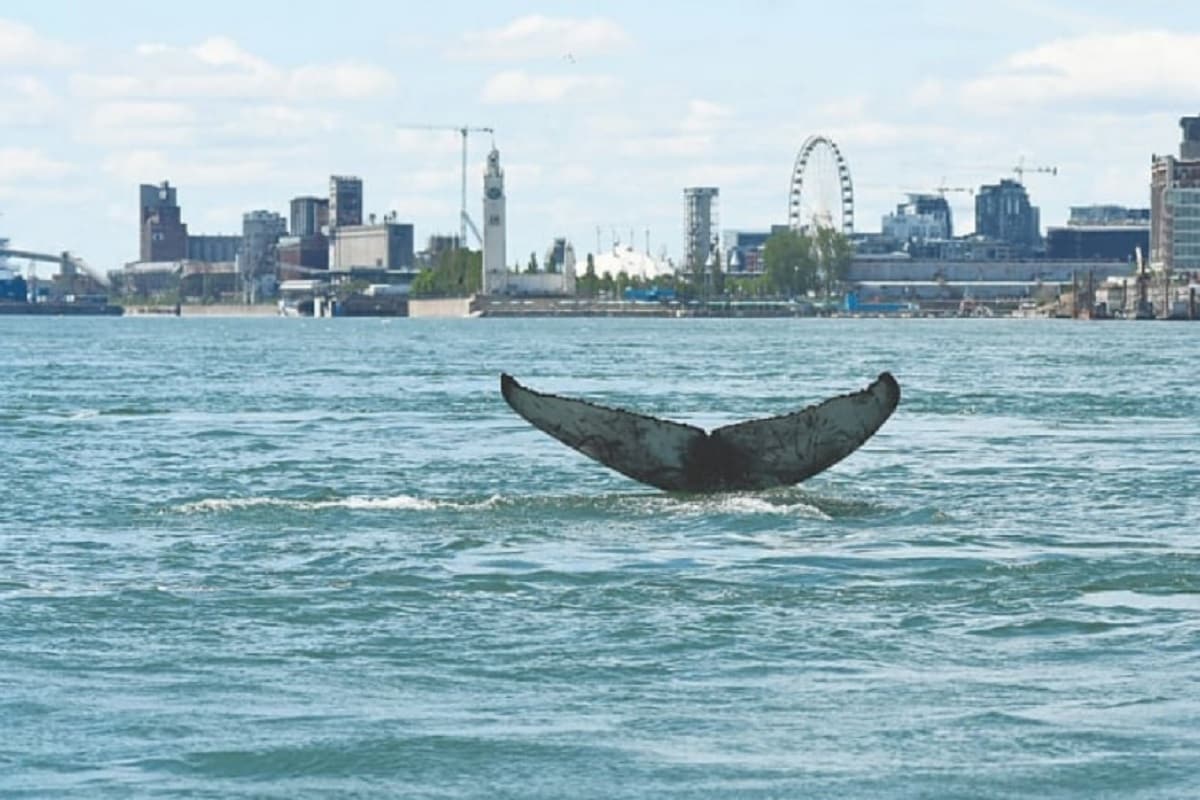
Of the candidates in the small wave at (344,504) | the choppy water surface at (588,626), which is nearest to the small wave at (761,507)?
the choppy water surface at (588,626)

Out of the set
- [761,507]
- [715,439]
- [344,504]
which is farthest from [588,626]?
[344,504]

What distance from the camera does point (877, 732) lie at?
20281 millimetres

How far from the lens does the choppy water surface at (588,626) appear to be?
1941 cm

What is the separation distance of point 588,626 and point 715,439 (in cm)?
1040

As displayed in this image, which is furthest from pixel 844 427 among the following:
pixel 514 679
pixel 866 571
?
pixel 514 679

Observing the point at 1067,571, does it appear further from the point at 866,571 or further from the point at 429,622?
the point at 429,622

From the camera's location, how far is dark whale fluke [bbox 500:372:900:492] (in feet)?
113

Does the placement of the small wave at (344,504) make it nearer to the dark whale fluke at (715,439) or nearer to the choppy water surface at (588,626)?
the choppy water surface at (588,626)

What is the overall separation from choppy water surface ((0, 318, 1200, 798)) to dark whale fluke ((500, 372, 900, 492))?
1.66ft

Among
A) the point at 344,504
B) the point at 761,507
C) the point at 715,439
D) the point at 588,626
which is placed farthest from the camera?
the point at 344,504

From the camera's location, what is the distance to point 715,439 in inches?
1401

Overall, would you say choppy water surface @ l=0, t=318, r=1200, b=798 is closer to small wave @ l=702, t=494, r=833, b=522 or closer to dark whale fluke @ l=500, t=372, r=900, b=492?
small wave @ l=702, t=494, r=833, b=522

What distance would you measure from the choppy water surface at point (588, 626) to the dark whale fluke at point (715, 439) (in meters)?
0.51

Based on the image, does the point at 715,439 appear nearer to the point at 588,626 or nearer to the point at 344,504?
the point at 344,504
